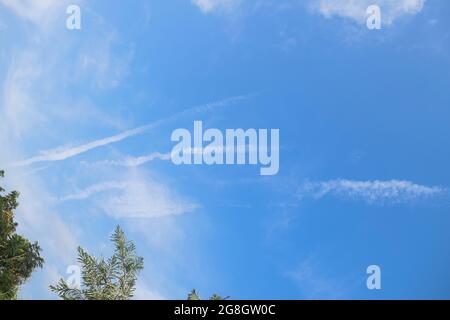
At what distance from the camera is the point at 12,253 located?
15.5m

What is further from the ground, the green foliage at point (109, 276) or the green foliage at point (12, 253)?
the green foliage at point (12, 253)

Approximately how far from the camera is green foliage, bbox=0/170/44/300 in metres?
14.5

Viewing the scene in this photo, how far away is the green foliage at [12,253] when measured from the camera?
47.4ft

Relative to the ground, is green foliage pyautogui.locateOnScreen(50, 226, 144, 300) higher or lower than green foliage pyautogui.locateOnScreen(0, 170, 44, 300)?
lower

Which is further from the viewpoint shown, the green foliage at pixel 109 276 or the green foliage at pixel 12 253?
the green foliage at pixel 12 253

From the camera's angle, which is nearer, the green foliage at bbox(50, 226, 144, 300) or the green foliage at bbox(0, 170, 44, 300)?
the green foliage at bbox(50, 226, 144, 300)

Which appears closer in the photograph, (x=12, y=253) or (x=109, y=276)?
(x=109, y=276)

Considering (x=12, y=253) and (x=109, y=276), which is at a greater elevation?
(x=12, y=253)
